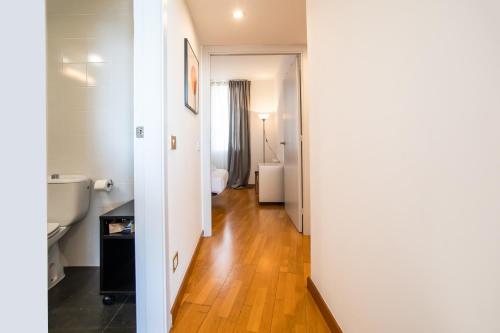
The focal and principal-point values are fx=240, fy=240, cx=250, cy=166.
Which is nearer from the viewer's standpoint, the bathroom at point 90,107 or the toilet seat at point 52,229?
the toilet seat at point 52,229

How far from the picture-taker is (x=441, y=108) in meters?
0.58

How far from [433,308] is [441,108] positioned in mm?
505

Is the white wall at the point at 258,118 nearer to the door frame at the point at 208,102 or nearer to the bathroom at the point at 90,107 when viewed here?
the door frame at the point at 208,102

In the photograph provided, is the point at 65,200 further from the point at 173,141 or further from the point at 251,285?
the point at 251,285

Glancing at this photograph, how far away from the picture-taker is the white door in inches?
112

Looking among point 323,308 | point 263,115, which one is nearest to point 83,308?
point 323,308

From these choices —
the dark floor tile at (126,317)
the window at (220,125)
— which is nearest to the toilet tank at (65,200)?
the dark floor tile at (126,317)

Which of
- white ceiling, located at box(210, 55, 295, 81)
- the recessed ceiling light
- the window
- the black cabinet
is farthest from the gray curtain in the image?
the black cabinet

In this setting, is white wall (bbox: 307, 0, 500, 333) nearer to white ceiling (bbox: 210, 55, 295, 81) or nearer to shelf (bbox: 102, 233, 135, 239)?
shelf (bbox: 102, 233, 135, 239)

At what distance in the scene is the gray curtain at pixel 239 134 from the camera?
19.5ft

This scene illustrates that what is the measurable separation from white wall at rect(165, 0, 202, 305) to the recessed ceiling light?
423 mm

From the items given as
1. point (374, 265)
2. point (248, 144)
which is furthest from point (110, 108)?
point (248, 144)

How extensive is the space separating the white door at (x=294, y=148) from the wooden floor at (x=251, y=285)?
0.29 metres

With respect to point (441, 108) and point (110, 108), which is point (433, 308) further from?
point (110, 108)
